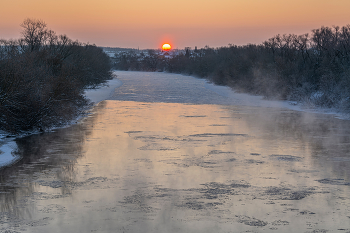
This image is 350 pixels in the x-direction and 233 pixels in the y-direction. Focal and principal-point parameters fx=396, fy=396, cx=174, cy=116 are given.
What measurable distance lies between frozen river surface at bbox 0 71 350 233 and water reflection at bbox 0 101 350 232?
0.02 meters

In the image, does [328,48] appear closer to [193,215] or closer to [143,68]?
[193,215]

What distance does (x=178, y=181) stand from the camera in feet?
28.2

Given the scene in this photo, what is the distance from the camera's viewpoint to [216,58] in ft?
242

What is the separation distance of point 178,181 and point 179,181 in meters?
0.02

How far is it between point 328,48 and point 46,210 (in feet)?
88.6

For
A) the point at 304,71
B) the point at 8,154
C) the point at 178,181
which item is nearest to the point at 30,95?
the point at 8,154

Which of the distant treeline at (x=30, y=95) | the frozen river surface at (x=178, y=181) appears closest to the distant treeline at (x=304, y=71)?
the frozen river surface at (x=178, y=181)

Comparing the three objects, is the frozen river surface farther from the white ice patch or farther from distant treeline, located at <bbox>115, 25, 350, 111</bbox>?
distant treeline, located at <bbox>115, 25, 350, 111</bbox>

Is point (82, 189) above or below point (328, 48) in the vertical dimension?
below

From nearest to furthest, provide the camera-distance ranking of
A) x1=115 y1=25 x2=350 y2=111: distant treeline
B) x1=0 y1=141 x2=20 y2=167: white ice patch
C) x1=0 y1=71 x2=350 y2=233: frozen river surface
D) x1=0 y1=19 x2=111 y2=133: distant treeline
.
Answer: x1=0 y1=71 x2=350 y2=233: frozen river surface, x1=0 y1=141 x2=20 y2=167: white ice patch, x1=0 y1=19 x2=111 y2=133: distant treeline, x1=115 y1=25 x2=350 y2=111: distant treeline

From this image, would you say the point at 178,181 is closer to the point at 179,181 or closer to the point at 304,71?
the point at 179,181

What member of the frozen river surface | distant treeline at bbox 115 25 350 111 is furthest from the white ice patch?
distant treeline at bbox 115 25 350 111

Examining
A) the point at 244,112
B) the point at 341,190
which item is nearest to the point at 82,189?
the point at 341,190

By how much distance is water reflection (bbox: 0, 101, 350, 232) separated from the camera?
20.7ft
